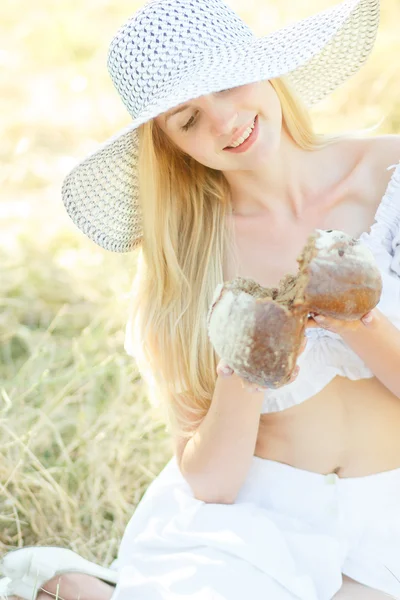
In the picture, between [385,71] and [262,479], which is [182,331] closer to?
[262,479]

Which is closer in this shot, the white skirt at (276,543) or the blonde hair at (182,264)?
the white skirt at (276,543)

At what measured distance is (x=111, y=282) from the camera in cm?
315

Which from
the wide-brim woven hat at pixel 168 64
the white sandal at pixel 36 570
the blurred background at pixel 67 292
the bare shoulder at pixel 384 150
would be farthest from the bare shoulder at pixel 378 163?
the white sandal at pixel 36 570

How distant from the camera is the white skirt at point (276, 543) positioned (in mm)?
1549

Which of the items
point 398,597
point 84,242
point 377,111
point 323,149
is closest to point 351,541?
point 398,597

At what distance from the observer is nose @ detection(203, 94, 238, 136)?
1.51m

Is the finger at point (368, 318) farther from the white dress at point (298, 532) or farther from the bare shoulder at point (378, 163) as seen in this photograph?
the bare shoulder at point (378, 163)

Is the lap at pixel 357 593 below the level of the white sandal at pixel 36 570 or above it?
above

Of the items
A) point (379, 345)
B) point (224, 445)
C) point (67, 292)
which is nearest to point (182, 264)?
point (224, 445)

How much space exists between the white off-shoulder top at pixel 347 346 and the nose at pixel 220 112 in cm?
35

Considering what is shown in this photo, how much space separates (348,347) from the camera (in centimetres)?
158

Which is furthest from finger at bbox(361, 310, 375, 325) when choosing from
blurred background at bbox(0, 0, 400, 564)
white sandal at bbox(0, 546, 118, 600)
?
white sandal at bbox(0, 546, 118, 600)

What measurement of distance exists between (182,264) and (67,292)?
60.5 inches

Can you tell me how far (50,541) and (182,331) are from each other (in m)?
0.89
